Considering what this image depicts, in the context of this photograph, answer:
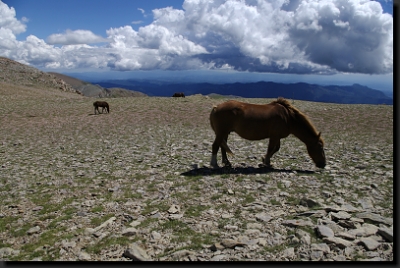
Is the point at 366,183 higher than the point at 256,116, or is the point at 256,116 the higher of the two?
the point at 256,116

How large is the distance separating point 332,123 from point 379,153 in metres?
10.4

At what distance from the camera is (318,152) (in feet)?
33.2

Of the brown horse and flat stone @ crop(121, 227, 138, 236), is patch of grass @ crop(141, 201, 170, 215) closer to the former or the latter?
flat stone @ crop(121, 227, 138, 236)

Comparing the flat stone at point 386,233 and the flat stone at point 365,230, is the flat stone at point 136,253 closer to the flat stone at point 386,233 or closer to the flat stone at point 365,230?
the flat stone at point 365,230

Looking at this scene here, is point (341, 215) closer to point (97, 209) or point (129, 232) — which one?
point (129, 232)

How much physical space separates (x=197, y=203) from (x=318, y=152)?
4.77 metres

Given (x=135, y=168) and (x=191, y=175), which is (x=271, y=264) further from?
(x=135, y=168)

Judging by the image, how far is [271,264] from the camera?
173 inches

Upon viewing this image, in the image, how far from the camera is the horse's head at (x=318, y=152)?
998 cm

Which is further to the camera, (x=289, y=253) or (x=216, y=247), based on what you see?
(x=216, y=247)

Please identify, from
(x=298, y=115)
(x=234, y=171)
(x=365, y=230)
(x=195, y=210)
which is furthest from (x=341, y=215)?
(x=298, y=115)

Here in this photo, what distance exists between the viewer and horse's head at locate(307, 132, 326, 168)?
32.7ft

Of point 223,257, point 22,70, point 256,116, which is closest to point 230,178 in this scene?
point 256,116

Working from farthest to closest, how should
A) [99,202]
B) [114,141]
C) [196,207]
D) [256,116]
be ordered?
1. [114,141]
2. [256,116]
3. [99,202]
4. [196,207]
